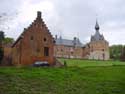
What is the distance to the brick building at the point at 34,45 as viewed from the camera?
5144 centimetres

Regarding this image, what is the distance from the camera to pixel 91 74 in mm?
34562

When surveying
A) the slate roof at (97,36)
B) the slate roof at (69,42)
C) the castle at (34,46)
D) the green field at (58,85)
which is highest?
the slate roof at (97,36)

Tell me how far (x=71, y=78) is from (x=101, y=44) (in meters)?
68.6

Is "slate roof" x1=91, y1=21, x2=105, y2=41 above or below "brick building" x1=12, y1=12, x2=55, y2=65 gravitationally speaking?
above

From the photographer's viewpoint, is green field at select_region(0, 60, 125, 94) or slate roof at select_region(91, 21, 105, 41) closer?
green field at select_region(0, 60, 125, 94)

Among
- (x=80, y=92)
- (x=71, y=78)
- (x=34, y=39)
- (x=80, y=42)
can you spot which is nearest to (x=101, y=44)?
(x=80, y=42)

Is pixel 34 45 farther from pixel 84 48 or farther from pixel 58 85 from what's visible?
pixel 84 48

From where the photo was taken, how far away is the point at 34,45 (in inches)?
2080

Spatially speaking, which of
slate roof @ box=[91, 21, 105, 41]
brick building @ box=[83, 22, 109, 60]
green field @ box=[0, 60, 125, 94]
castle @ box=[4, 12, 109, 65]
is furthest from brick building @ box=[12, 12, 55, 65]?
slate roof @ box=[91, 21, 105, 41]

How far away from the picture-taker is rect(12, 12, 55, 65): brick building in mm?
51438

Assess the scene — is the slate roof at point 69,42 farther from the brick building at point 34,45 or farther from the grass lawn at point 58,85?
the grass lawn at point 58,85

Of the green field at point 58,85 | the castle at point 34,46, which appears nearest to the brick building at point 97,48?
the castle at point 34,46

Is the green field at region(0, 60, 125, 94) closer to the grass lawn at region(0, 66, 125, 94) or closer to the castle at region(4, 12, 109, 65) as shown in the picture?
the grass lawn at region(0, 66, 125, 94)

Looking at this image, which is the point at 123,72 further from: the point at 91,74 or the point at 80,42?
the point at 80,42
